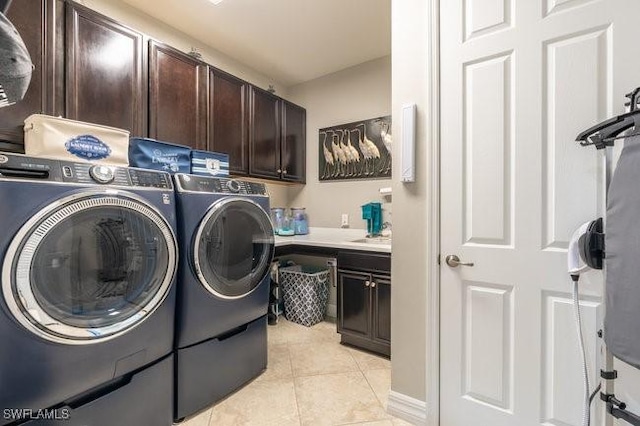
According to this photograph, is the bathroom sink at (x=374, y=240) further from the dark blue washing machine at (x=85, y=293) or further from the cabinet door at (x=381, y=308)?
the dark blue washing machine at (x=85, y=293)

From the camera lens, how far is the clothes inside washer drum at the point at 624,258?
0.79 meters

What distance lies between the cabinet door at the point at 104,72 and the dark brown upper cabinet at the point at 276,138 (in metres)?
0.96

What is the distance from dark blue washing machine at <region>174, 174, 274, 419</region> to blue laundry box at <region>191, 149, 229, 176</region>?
27 cm

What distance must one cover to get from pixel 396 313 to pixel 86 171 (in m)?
1.60

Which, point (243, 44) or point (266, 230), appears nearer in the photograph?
point (266, 230)

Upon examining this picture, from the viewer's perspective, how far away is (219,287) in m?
1.64

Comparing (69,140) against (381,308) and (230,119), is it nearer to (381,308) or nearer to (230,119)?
(230,119)

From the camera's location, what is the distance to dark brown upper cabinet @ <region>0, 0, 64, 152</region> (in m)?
1.41

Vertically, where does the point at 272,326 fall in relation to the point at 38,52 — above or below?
below

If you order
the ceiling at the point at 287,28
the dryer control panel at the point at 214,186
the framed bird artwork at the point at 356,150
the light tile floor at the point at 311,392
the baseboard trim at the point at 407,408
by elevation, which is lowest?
the light tile floor at the point at 311,392

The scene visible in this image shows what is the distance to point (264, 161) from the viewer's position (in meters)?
2.81

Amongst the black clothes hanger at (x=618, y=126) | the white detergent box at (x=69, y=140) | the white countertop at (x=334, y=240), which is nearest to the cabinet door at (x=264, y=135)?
the white countertop at (x=334, y=240)

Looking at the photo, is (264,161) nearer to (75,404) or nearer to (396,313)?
(396,313)

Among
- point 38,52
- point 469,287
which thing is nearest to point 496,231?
point 469,287
